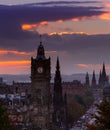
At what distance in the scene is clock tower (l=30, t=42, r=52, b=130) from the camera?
10069 centimetres

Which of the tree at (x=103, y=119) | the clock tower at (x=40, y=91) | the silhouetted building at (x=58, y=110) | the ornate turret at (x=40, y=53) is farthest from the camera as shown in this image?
the silhouetted building at (x=58, y=110)

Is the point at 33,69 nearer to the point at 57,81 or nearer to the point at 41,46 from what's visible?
the point at 41,46

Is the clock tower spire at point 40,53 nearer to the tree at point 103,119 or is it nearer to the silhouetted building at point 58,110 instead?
the silhouetted building at point 58,110

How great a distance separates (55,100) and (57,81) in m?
7.39

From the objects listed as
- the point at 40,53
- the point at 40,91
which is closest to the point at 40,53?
the point at 40,53

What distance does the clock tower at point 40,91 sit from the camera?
3964 inches

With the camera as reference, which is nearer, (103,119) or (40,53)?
(103,119)

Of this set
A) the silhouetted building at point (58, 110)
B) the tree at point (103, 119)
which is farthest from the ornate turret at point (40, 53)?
the tree at point (103, 119)

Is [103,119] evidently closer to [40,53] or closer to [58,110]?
[40,53]

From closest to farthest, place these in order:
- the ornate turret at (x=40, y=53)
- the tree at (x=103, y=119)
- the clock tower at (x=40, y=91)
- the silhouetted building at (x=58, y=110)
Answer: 1. the tree at (x=103, y=119)
2. the clock tower at (x=40, y=91)
3. the ornate turret at (x=40, y=53)
4. the silhouetted building at (x=58, y=110)

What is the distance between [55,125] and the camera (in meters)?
112

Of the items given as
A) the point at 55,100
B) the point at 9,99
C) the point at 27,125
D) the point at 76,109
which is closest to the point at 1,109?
the point at 27,125

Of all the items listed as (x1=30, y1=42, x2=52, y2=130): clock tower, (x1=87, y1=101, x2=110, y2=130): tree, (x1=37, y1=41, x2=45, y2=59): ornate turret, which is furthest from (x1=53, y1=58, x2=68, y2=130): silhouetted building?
(x1=87, y1=101, x2=110, y2=130): tree

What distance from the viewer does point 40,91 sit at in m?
104
